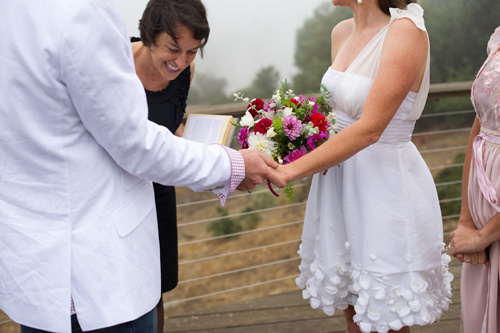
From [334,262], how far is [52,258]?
38.1 inches

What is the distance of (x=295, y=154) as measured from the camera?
172 centimetres

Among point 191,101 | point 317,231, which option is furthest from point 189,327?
point 191,101

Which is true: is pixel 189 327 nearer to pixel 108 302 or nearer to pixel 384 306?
pixel 384 306

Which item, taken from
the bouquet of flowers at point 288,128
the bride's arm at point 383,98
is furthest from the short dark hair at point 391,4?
the bouquet of flowers at point 288,128

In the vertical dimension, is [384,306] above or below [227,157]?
below

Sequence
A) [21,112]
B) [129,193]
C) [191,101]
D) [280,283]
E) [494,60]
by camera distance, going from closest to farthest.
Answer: [21,112] < [129,193] < [494,60] < [280,283] < [191,101]

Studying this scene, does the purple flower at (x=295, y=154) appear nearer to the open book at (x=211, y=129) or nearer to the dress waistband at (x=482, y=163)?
the open book at (x=211, y=129)

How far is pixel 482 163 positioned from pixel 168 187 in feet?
3.82

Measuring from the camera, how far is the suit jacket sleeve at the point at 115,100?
1045mm

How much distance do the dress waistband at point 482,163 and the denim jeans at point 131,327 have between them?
3.31 ft

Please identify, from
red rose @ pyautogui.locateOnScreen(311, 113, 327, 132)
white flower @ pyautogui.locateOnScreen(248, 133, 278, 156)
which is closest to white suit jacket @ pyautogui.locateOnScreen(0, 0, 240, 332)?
white flower @ pyautogui.locateOnScreen(248, 133, 278, 156)

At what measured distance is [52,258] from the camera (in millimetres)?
1140

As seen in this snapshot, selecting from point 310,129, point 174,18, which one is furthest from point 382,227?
point 174,18

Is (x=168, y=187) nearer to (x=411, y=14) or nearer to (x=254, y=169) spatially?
(x=254, y=169)
